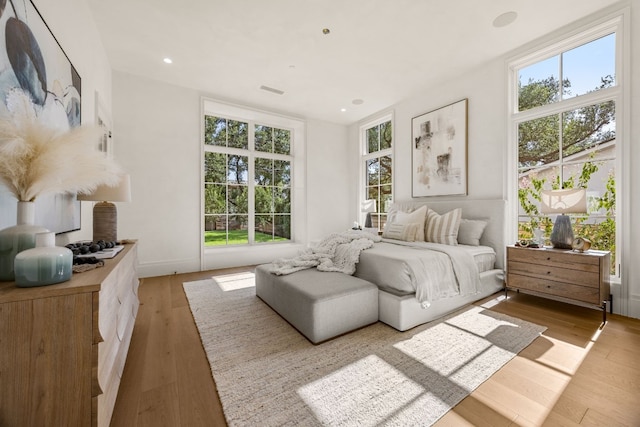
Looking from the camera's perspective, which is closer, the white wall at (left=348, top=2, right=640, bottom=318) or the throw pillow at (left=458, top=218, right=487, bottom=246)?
the white wall at (left=348, top=2, right=640, bottom=318)

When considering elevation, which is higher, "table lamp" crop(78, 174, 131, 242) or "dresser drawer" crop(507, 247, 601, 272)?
"table lamp" crop(78, 174, 131, 242)

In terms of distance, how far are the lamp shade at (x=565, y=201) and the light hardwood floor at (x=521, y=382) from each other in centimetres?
100

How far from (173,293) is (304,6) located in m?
3.44

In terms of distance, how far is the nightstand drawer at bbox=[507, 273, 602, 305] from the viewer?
2.31 m

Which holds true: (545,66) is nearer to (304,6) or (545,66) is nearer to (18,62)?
(304,6)

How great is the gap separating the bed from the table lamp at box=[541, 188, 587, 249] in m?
0.62

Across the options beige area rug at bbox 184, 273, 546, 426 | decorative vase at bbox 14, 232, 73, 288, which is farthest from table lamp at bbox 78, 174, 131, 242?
decorative vase at bbox 14, 232, 73, 288

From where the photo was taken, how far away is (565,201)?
8.02 feet

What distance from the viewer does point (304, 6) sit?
2500 mm

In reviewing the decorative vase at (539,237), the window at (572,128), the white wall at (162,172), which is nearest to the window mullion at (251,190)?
the white wall at (162,172)

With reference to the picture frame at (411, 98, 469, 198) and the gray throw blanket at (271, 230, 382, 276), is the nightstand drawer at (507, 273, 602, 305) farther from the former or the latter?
the gray throw blanket at (271, 230, 382, 276)

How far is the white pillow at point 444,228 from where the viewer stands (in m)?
3.32

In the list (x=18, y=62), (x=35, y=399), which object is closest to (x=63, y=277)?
(x=35, y=399)

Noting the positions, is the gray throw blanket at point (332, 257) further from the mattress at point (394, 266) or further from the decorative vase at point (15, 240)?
the decorative vase at point (15, 240)
